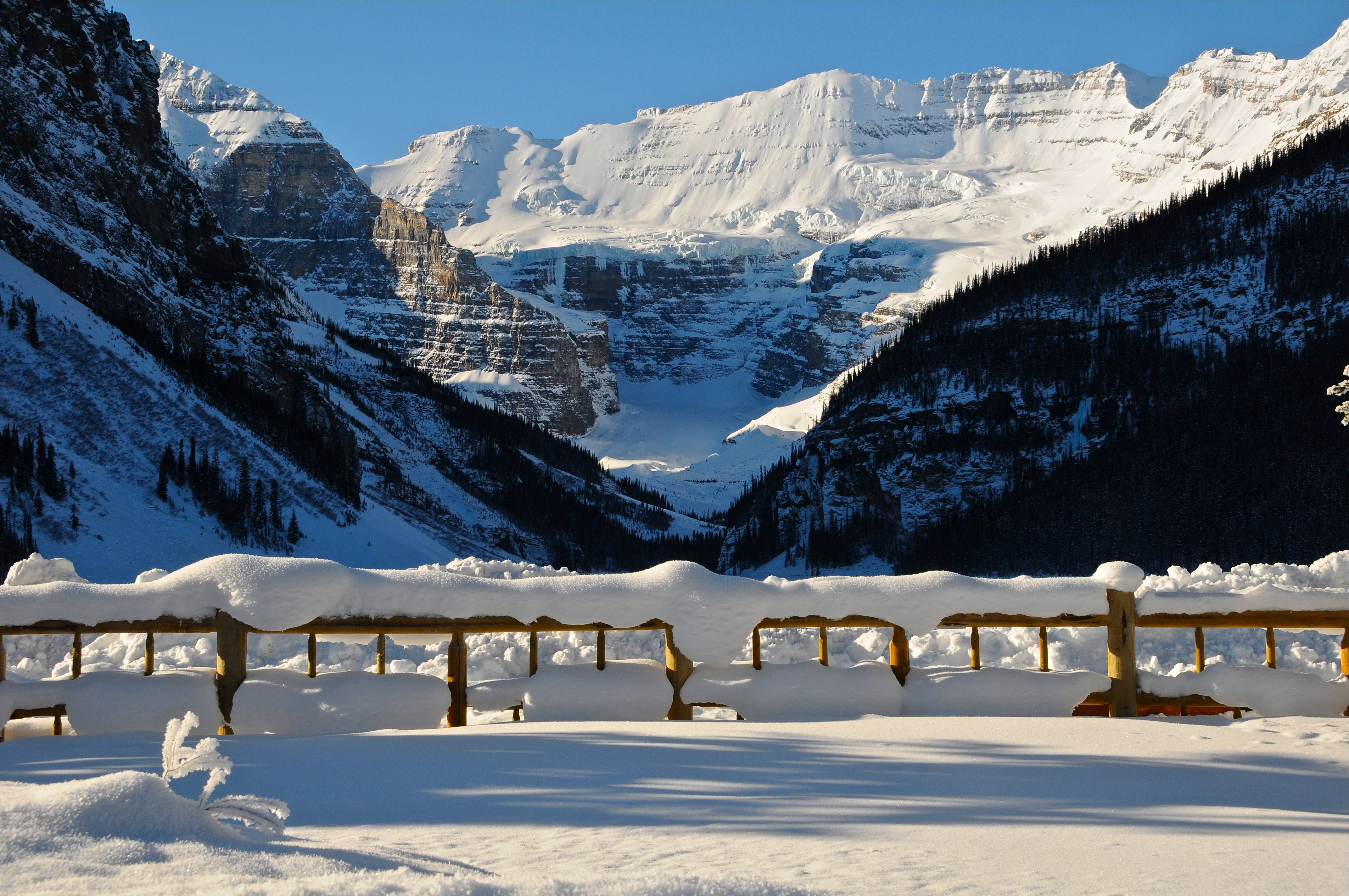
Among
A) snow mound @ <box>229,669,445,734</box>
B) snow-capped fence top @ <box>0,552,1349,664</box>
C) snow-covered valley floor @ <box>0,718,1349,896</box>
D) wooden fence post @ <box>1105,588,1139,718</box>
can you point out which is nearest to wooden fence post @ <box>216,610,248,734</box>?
snow mound @ <box>229,669,445,734</box>

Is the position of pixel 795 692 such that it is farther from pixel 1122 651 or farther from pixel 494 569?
pixel 494 569

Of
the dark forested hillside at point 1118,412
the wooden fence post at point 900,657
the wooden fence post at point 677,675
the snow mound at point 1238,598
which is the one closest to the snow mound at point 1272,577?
the snow mound at point 1238,598

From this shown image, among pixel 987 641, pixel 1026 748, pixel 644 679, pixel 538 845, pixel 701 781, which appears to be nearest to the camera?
pixel 538 845

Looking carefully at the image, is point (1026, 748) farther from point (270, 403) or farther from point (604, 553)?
point (604, 553)

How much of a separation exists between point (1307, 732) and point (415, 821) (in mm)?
9167

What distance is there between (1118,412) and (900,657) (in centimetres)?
10706

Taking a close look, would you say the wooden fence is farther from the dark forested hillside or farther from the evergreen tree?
the dark forested hillside

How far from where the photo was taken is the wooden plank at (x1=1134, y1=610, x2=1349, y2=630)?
12.8 m

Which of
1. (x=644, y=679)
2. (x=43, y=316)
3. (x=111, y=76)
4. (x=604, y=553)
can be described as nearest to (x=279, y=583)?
(x=644, y=679)

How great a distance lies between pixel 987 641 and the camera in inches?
677

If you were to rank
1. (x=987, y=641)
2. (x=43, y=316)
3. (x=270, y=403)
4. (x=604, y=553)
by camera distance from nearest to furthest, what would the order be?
(x=987, y=641), (x=43, y=316), (x=270, y=403), (x=604, y=553)

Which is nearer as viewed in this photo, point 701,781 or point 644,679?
point 701,781

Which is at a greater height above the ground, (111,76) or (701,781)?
(111,76)

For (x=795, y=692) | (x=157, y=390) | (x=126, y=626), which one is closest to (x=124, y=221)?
(x=157, y=390)
